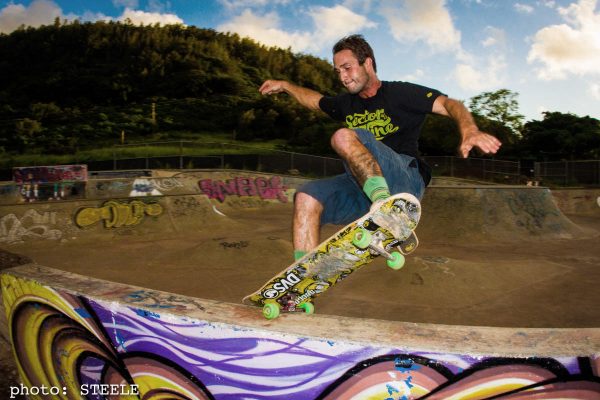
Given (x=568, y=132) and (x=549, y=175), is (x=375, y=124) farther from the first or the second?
(x=568, y=132)

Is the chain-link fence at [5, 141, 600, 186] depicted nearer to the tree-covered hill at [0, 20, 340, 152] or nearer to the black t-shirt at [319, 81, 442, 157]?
the tree-covered hill at [0, 20, 340, 152]

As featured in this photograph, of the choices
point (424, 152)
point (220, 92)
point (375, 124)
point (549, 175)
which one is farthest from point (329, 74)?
point (375, 124)

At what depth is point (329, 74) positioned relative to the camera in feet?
288

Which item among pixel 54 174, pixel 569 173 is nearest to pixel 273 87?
pixel 54 174

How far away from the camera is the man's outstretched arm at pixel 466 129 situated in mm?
2420

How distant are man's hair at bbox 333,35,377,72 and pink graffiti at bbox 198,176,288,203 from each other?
17.4 meters

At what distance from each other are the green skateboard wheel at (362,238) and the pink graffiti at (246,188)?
59.4 feet

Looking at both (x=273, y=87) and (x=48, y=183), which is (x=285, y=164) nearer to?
(x=48, y=183)

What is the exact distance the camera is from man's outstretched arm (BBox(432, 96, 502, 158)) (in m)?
2.42

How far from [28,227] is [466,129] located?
1157 centimetres

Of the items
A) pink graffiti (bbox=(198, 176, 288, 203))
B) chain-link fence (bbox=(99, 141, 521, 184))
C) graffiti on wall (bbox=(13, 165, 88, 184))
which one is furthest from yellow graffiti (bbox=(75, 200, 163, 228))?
chain-link fence (bbox=(99, 141, 521, 184))

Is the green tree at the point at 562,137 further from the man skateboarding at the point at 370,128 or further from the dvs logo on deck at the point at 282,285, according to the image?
the dvs logo on deck at the point at 282,285

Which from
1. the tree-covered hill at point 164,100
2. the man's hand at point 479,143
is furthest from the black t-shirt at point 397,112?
the tree-covered hill at point 164,100

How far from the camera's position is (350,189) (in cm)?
305
